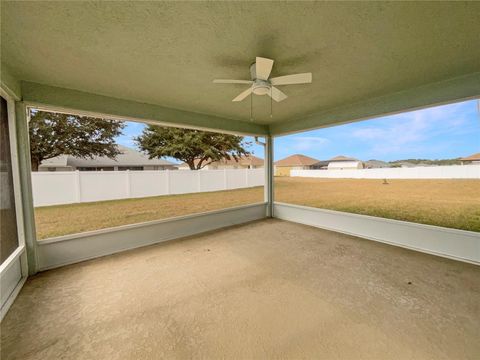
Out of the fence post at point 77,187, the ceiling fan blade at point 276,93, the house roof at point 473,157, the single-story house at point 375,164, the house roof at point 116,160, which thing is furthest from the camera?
the house roof at point 116,160

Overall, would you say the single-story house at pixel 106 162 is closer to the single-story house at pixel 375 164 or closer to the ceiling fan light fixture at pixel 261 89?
Answer: the ceiling fan light fixture at pixel 261 89

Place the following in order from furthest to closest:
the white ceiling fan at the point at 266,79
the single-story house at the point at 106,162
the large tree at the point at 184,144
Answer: the large tree at the point at 184,144
the single-story house at the point at 106,162
the white ceiling fan at the point at 266,79

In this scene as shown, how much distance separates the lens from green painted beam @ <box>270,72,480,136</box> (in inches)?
94.7

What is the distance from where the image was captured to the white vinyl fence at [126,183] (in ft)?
13.1

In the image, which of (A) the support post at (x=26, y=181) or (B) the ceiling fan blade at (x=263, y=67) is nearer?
(B) the ceiling fan blade at (x=263, y=67)

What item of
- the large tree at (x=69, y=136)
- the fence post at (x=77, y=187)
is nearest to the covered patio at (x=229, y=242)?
the fence post at (x=77, y=187)

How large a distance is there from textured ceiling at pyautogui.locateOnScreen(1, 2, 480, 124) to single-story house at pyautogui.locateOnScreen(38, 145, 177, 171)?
308cm

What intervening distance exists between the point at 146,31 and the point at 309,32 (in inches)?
49.0

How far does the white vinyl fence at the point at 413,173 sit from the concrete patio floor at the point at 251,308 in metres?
1.68

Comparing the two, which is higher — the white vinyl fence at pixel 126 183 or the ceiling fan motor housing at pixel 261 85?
the ceiling fan motor housing at pixel 261 85

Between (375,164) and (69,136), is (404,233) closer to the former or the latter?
(375,164)

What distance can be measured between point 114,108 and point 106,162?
3.93 m

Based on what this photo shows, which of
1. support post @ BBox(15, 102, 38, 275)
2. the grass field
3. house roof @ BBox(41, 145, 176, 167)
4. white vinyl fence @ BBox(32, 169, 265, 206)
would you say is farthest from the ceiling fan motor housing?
house roof @ BBox(41, 145, 176, 167)

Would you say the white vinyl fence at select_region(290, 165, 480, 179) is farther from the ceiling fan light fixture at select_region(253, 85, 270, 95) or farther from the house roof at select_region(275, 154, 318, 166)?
the ceiling fan light fixture at select_region(253, 85, 270, 95)
